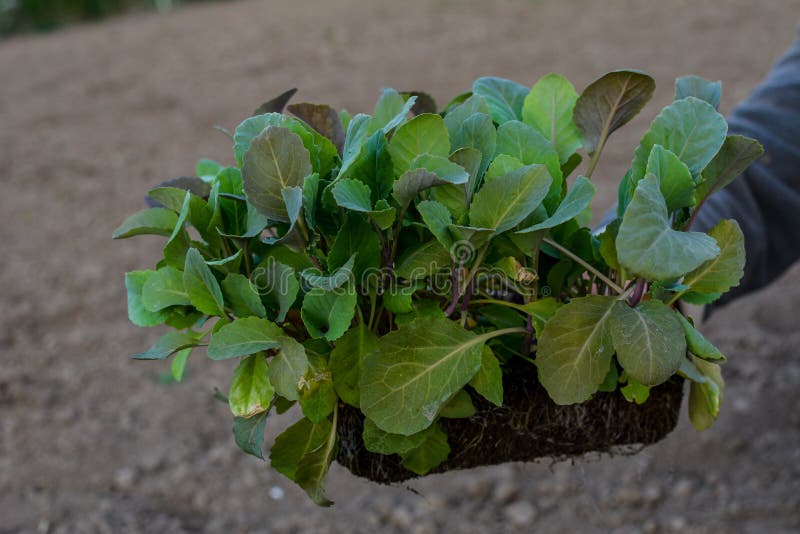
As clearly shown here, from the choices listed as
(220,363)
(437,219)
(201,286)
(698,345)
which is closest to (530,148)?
(437,219)

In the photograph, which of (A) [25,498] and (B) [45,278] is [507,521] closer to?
(A) [25,498]

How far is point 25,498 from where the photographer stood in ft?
6.06

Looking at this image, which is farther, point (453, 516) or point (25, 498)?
point (25, 498)

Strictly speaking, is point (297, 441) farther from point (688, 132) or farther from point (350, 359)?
point (688, 132)

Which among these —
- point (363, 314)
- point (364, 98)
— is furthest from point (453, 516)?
point (364, 98)

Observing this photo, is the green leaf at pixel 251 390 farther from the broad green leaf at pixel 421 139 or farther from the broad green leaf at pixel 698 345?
the broad green leaf at pixel 698 345

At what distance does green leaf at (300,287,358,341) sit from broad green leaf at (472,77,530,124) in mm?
312

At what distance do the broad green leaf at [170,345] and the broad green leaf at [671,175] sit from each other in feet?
1.74

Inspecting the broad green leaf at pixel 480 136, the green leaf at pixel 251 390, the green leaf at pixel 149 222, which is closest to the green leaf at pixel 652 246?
the broad green leaf at pixel 480 136

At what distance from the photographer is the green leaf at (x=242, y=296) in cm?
86

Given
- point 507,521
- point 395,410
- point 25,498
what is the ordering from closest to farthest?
point 395,410 → point 507,521 → point 25,498

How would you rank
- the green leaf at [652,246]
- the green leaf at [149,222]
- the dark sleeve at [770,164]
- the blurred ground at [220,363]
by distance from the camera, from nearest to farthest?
the green leaf at [652,246] → the green leaf at [149,222] → the dark sleeve at [770,164] → the blurred ground at [220,363]

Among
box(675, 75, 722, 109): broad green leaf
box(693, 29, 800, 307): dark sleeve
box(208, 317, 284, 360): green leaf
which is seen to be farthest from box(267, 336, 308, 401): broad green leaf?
box(693, 29, 800, 307): dark sleeve

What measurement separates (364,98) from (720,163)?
3.19m
